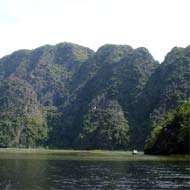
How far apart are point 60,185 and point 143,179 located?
14054 millimetres

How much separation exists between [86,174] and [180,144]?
296 feet

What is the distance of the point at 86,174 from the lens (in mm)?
71812

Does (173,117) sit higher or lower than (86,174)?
higher

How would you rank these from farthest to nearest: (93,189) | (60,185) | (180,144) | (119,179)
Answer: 1. (180,144)
2. (119,179)
3. (60,185)
4. (93,189)

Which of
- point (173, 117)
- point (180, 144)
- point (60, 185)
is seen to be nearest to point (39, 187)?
Answer: point (60, 185)

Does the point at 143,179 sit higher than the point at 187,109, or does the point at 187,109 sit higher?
the point at 187,109

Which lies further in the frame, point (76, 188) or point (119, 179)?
point (119, 179)

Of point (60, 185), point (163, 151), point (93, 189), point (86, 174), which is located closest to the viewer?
point (93, 189)

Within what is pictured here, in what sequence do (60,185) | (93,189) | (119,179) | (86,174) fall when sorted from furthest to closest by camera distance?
(86,174) < (119,179) < (60,185) < (93,189)

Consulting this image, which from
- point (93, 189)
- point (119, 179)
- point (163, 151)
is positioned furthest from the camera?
point (163, 151)

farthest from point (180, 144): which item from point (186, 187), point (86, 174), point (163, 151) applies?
point (186, 187)

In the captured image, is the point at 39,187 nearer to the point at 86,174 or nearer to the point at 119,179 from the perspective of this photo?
the point at 119,179

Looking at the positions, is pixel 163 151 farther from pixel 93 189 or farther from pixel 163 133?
pixel 93 189

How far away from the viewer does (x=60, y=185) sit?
55.8 m
